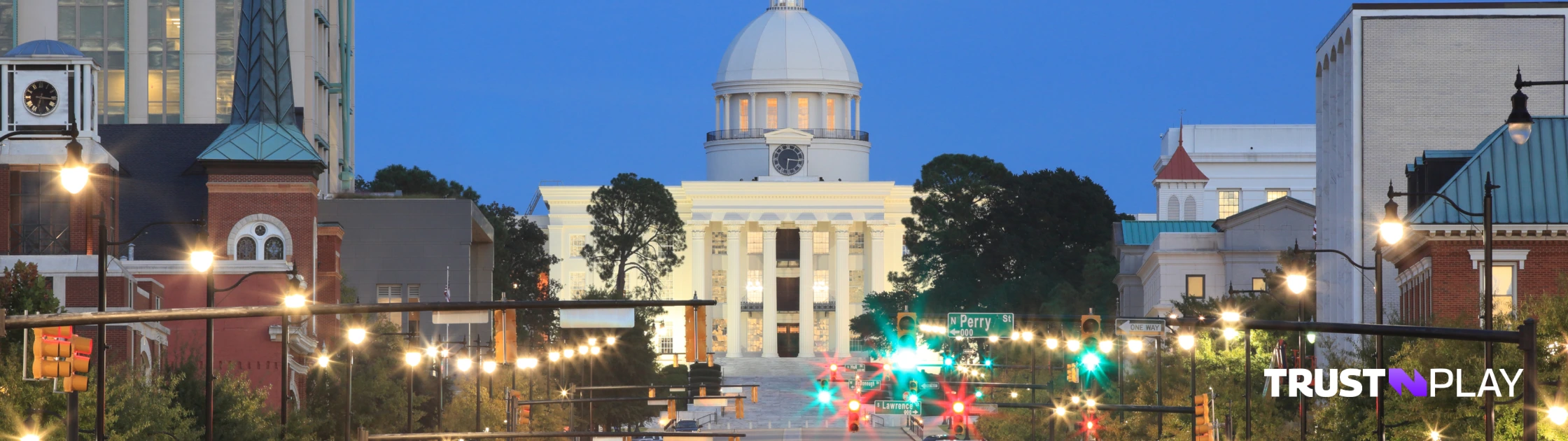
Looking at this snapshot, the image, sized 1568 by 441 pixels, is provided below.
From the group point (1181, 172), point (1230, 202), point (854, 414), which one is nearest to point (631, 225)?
point (1181, 172)

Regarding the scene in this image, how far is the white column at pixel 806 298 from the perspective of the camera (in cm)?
19438

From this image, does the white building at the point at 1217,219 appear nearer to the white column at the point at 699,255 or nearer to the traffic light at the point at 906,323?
the white column at the point at 699,255

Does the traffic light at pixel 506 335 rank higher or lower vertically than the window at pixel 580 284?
lower

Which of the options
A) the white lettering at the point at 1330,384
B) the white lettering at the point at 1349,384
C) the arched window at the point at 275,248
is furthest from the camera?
the arched window at the point at 275,248

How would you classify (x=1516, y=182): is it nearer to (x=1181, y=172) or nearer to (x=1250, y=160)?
(x=1181, y=172)

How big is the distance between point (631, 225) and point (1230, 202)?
46.9m

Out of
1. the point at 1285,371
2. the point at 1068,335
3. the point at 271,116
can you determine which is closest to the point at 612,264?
the point at 1068,335

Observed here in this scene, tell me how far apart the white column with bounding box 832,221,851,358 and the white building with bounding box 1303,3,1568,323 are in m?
114

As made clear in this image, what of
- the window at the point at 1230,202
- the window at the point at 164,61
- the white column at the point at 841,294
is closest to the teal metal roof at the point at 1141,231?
the window at the point at 1230,202

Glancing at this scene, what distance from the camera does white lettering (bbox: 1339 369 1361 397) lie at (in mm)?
45812

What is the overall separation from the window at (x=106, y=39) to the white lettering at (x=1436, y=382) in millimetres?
85784

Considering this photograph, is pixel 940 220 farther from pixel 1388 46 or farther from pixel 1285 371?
pixel 1285 371

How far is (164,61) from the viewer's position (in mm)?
119500

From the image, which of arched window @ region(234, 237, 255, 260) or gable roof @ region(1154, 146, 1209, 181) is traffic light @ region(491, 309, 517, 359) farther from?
gable roof @ region(1154, 146, 1209, 181)
